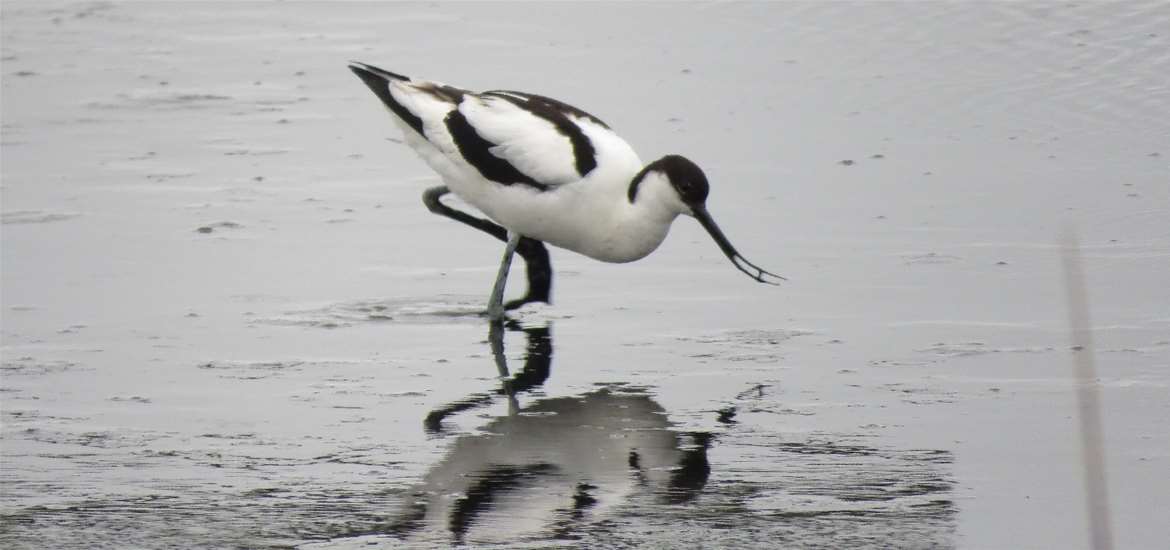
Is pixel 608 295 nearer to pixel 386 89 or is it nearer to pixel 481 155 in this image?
pixel 481 155

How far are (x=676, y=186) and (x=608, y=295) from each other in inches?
29.7

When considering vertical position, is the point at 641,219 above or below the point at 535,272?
above

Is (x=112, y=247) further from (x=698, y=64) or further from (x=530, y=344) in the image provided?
(x=698, y=64)

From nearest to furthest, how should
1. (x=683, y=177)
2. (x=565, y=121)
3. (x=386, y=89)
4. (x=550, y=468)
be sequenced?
(x=550, y=468) < (x=683, y=177) < (x=565, y=121) < (x=386, y=89)

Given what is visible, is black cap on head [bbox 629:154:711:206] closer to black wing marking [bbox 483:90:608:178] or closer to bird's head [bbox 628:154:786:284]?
bird's head [bbox 628:154:786:284]

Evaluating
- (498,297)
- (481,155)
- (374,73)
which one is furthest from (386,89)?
(498,297)

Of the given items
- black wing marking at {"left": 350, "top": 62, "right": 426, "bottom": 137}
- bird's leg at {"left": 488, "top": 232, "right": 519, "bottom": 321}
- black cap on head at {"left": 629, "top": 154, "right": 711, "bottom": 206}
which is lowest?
bird's leg at {"left": 488, "top": 232, "right": 519, "bottom": 321}

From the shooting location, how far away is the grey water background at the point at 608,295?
5.53 m

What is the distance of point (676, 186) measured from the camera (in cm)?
757

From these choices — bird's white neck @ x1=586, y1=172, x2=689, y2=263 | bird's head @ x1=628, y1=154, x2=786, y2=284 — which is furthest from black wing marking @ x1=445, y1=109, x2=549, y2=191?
bird's head @ x1=628, y1=154, x2=786, y2=284

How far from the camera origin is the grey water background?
18.1 feet

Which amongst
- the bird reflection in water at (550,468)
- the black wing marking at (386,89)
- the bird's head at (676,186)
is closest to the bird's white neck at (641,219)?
the bird's head at (676,186)

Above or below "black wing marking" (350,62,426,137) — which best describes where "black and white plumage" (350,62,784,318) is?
below

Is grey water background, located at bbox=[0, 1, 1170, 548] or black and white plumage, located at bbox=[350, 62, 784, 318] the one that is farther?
black and white plumage, located at bbox=[350, 62, 784, 318]
